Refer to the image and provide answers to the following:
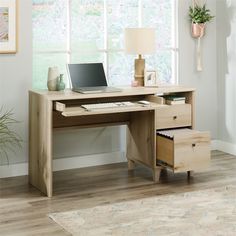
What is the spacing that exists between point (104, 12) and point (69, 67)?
77 cm

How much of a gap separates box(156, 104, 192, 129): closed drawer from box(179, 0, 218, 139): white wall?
0.79m

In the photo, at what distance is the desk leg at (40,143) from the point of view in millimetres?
4227

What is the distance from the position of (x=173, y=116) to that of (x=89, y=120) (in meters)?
0.68

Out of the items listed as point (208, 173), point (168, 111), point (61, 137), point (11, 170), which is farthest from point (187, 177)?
point (11, 170)

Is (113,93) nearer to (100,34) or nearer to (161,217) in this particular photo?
(100,34)

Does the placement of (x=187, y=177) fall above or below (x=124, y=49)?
below

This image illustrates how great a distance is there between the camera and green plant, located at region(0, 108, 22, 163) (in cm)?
472

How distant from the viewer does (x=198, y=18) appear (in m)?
5.36

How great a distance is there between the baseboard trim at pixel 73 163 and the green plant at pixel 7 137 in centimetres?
12

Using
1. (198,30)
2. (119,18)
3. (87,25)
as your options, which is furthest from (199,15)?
(87,25)

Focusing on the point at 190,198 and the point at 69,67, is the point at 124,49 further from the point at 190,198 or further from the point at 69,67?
the point at 190,198

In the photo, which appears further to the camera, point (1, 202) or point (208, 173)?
point (208, 173)

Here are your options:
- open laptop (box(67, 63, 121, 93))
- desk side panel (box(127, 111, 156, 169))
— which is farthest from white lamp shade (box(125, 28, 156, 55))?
desk side panel (box(127, 111, 156, 169))

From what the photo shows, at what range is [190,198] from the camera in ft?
13.7
